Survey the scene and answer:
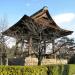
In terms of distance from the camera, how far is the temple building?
23.9 meters

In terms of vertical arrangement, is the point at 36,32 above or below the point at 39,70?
above

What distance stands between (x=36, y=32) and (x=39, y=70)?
7.94 meters

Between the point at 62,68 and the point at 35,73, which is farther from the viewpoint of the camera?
the point at 62,68

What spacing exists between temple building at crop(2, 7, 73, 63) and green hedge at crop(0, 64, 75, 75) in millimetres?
3086

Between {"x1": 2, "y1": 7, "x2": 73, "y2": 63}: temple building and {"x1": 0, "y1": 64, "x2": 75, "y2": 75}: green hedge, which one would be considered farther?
{"x1": 2, "y1": 7, "x2": 73, "y2": 63}: temple building

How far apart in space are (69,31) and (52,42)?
2.15m

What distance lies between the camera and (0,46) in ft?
79.5

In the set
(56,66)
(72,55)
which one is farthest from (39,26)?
(72,55)

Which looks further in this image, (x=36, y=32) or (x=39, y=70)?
(x=36, y=32)

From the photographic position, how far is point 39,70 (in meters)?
16.8

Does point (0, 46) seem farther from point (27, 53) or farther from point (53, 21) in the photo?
point (53, 21)

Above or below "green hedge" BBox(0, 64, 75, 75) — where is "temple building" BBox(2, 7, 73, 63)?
above

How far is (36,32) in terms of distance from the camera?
24.2 meters

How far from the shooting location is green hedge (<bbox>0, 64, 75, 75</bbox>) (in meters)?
14.4
